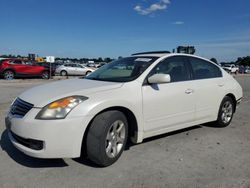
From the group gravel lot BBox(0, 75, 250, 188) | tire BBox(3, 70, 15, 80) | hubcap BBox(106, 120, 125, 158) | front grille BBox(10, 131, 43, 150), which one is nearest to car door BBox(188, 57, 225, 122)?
gravel lot BBox(0, 75, 250, 188)

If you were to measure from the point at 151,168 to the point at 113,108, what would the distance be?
95cm

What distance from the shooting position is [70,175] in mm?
3281

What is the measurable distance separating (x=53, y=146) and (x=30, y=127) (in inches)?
14.0

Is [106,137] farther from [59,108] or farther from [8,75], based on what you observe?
[8,75]

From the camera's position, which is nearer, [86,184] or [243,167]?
[86,184]

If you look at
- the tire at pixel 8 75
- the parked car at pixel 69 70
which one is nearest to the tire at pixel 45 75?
the tire at pixel 8 75

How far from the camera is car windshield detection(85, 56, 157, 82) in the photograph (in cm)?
409

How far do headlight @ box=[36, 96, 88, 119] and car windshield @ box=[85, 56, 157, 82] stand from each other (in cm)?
95

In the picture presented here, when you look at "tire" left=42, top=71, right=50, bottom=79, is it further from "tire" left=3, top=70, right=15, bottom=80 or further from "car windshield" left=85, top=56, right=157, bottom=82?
"car windshield" left=85, top=56, right=157, bottom=82

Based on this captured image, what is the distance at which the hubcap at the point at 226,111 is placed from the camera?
18.3 ft

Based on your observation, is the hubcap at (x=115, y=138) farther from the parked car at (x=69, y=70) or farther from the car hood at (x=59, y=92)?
the parked car at (x=69, y=70)

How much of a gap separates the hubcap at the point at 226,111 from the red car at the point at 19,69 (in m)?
17.2

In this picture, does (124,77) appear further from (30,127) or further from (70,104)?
(30,127)

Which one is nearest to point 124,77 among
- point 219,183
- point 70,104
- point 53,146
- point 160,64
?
point 160,64
